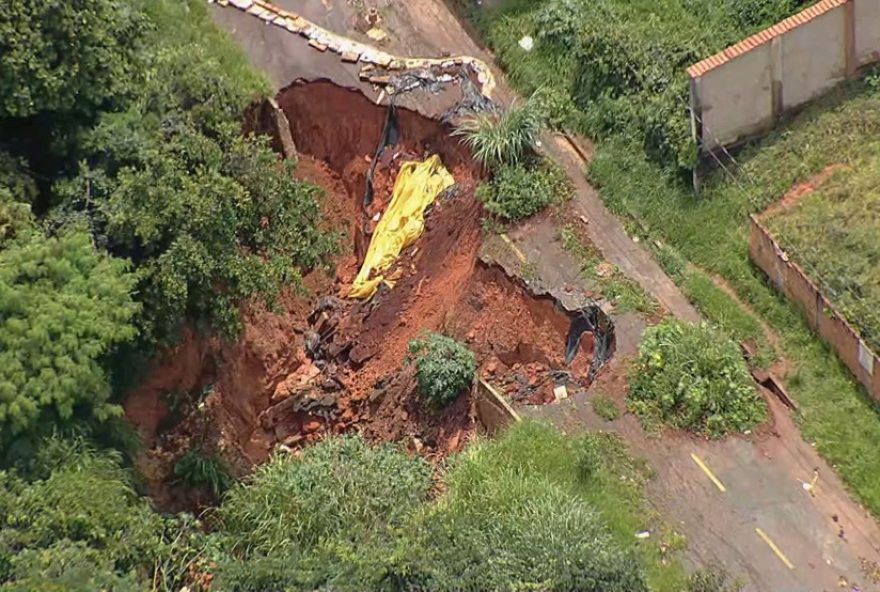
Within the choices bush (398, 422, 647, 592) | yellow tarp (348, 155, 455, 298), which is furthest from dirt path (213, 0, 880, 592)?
yellow tarp (348, 155, 455, 298)

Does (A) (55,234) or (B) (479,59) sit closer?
(A) (55,234)

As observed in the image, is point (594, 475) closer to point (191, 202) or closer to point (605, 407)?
point (605, 407)

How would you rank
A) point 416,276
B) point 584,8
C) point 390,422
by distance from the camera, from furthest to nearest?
point 584,8 < point 416,276 < point 390,422

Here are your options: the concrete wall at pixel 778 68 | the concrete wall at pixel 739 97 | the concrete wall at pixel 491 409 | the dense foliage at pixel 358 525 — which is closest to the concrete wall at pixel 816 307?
the concrete wall at pixel 739 97

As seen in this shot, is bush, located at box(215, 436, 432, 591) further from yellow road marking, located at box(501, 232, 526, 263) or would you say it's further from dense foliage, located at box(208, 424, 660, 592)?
yellow road marking, located at box(501, 232, 526, 263)

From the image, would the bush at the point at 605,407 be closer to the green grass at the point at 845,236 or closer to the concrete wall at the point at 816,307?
the concrete wall at the point at 816,307

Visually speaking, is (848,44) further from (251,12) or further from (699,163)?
(251,12)

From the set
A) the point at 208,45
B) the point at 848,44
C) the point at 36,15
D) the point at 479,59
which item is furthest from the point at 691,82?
the point at 36,15
